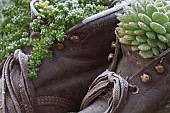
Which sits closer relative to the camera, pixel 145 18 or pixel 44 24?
pixel 145 18

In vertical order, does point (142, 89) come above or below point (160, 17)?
below

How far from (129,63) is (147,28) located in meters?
0.09

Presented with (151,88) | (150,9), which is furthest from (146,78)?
(150,9)

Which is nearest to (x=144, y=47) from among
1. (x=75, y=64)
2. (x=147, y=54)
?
(x=147, y=54)

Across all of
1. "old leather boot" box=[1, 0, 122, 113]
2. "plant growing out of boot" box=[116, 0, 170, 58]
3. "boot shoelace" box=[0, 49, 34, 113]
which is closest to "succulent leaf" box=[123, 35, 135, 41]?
"plant growing out of boot" box=[116, 0, 170, 58]

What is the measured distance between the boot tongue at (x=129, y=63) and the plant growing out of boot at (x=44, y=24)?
5.0 inches

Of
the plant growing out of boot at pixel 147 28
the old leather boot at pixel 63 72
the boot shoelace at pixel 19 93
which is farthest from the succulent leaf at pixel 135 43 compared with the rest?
the boot shoelace at pixel 19 93

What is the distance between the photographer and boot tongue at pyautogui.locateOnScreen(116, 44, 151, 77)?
26.6 inches

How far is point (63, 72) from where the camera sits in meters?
0.79

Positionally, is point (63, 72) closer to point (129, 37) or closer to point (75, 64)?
point (75, 64)

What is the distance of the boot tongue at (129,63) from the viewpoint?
677 mm

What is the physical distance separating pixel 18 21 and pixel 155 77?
383 millimetres

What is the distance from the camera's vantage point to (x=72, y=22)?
30.2 inches

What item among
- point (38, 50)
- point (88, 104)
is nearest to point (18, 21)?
point (38, 50)
